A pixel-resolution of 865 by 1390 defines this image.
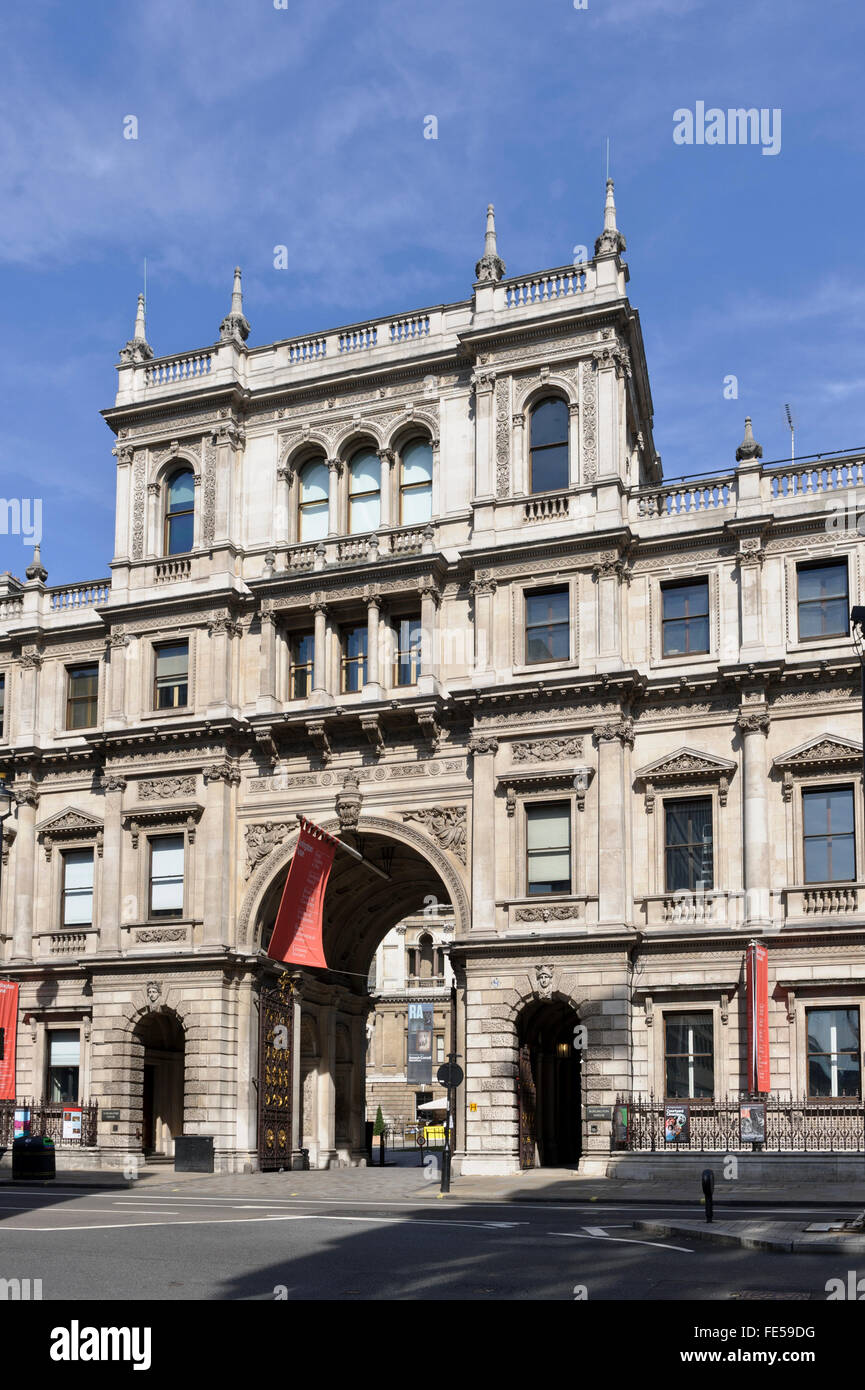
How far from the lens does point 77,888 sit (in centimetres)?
4494

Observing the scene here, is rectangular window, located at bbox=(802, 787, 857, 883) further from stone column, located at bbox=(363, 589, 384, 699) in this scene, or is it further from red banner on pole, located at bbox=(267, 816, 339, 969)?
red banner on pole, located at bbox=(267, 816, 339, 969)

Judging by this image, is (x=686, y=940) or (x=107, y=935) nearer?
(x=686, y=940)

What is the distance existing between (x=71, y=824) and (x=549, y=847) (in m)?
15.2

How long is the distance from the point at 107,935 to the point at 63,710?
788 cm

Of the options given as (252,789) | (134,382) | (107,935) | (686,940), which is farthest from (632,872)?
(134,382)

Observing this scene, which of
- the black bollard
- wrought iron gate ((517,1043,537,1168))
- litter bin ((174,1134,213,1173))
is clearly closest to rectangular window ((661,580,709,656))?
wrought iron gate ((517,1043,537,1168))

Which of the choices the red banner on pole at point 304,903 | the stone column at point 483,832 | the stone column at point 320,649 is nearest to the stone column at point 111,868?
the red banner on pole at point 304,903

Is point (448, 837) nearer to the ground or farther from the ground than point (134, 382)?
nearer to the ground

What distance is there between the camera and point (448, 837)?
39188mm

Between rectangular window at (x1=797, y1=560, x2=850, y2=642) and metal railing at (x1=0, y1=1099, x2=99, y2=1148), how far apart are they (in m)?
22.5

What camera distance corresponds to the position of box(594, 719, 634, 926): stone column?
36.5 meters

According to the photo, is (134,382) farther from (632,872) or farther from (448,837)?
(632,872)

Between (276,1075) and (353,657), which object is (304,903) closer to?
(276,1075)

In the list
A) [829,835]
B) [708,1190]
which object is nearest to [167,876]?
[829,835]
